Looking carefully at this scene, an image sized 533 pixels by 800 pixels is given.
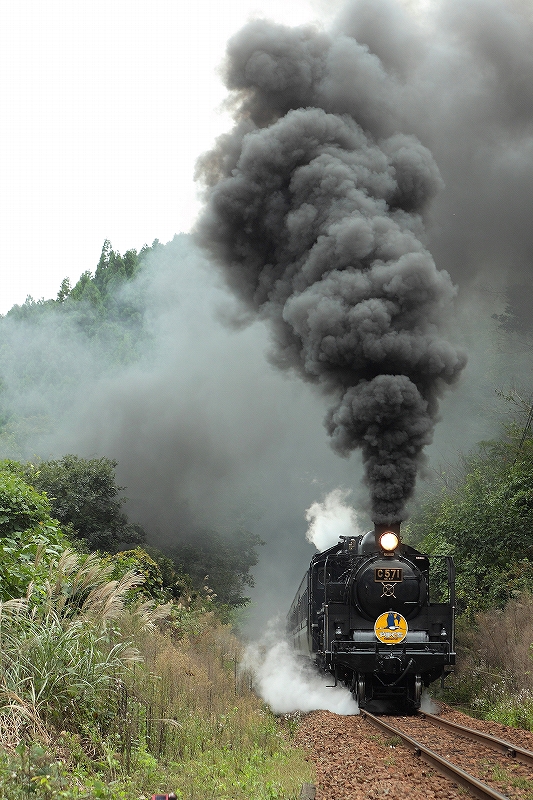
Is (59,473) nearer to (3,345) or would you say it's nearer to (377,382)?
(377,382)

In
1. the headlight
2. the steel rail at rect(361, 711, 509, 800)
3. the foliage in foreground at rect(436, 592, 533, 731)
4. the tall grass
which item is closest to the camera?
the tall grass

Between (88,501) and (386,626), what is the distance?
614 inches

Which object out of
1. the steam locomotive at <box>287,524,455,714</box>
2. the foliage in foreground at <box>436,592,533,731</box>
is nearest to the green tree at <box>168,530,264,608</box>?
the foliage in foreground at <box>436,592,533,731</box>

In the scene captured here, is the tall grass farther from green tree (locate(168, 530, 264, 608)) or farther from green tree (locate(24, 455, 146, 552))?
green tree (locate(168, 530, 264, 608))

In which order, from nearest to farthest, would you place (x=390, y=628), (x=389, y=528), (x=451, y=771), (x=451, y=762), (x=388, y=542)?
1. (x=451, y=771)
2. (x=451, y=762)
3. (x=390, y=628)
4. (x=388, y=542)
5. (x=389, y=528)

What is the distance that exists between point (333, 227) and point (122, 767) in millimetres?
8940

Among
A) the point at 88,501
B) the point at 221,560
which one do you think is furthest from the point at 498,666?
the point at 221,560

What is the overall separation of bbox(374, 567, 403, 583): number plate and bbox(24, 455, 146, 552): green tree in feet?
49.2

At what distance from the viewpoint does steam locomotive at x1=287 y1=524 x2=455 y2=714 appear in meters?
9.09

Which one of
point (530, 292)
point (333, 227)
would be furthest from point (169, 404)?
point (333, 227)

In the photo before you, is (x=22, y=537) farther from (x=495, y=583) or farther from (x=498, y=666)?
(x=495, y=583)

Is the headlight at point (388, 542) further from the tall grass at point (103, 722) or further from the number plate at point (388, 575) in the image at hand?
the tall grass at point (103, 722)

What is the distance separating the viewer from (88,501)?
2316cm

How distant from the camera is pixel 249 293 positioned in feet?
47.4
